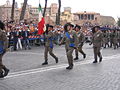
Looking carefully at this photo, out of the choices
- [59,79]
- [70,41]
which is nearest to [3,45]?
[59,79]

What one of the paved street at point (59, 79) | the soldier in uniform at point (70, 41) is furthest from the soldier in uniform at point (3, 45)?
the soldier in uniform at point (70, 41)

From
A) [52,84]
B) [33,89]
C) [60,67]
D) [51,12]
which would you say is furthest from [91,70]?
[51,12]

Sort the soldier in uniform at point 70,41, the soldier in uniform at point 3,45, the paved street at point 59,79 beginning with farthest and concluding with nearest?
the soldier in uniform at point 70,41
the soldier in uniform at point 3,45
the paved street at point 59,79

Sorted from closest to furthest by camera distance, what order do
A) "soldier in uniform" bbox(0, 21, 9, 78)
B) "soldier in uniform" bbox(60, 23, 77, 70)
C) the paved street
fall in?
the paved street, "soldier in uniform" bbox(0, 21, 9, 78), "soldier in uniform" bbox(60, 23, 77, 70)

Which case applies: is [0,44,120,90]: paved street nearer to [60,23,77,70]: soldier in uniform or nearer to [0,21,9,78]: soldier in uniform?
[0,21,9,78]: soldier in uniform

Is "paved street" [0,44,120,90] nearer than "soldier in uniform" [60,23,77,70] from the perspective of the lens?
Yes

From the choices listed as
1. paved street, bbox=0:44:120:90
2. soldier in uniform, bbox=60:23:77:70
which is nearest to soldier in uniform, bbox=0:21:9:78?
paved street, bbox=0:44:120:90

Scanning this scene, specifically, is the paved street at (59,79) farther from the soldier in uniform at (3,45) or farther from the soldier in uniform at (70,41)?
the soldier in uniform at (70,41)

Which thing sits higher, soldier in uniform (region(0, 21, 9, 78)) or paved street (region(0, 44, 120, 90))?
soldier in uniform (region(0, 21, 9, 78))

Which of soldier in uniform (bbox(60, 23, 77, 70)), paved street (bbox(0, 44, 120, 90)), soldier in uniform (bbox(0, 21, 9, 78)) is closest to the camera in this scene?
paved street (bbox(0, 44, 120, 90))

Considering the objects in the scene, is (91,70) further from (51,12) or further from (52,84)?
(51,12)

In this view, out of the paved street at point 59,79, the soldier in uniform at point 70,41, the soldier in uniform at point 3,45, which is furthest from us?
the soldier in uniform at point 70,41

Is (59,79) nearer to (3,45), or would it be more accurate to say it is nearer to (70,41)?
(3,45)

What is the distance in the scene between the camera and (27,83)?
26.2ft
